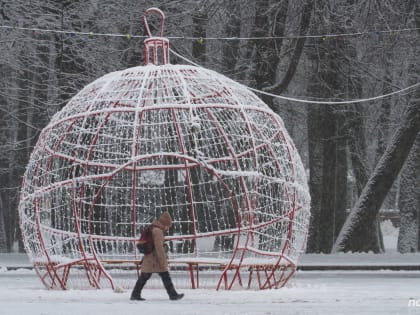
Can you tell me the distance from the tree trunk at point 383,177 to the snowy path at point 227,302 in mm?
7840

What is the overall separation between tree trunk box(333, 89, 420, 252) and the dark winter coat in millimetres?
11427

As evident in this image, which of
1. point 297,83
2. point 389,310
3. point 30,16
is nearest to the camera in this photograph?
point 389,310

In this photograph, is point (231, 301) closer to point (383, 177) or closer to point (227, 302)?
point (227, 302)

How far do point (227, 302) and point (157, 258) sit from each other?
1.00 meters

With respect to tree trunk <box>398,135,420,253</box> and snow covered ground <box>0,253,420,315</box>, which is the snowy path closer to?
snow covered ground <box>0,253,420,315</box>

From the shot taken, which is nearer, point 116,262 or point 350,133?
point 116,262

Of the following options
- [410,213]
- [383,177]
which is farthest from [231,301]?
[410,213]

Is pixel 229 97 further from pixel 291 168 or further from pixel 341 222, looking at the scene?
pixel 341 222

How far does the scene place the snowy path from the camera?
9906 millimetres

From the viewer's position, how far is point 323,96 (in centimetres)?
2428

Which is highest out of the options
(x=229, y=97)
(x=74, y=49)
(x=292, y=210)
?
(x=74, y=49)

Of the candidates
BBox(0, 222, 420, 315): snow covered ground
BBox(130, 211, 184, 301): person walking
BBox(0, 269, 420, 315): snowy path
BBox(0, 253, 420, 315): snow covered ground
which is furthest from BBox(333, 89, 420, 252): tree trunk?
BBox(130, 211, 184, 301): person walking

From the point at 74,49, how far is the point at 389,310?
12647mm

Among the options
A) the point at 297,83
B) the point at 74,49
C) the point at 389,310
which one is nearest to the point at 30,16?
the point at 74,49
